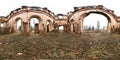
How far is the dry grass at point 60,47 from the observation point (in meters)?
24.9

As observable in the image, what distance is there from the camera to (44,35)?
32.1m

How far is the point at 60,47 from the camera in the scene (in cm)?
2719

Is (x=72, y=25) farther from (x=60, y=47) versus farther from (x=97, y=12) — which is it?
(x=60, y=47)

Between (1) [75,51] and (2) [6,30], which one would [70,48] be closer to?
(1) [75,51]

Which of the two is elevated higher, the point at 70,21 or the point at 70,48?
the point at 70,21

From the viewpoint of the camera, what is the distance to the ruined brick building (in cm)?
3750

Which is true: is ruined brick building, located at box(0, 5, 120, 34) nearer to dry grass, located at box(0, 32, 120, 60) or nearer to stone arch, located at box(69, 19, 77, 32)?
stone arch, located at box(69, 19, 77, 32)

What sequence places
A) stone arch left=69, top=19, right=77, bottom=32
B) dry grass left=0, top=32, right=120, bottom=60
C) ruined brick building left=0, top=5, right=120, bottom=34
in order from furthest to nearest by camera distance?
stone arch left=69, top=19, right=77, bottom=32 → ruined brick building left=0, top=5, right=120, bottom=34 → dry grass left=0, top=32, right=120, bottom=60

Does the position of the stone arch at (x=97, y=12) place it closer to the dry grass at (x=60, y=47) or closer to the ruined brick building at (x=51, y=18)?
the ruined brick building at (x=51, y=18)

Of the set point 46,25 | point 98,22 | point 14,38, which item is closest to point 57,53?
point 14,38

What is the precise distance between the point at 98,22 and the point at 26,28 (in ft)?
92.6

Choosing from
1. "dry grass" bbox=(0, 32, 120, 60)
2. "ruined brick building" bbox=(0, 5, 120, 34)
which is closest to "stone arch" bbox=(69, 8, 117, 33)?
"ruined brick building" bbox=(0, 5, 120, 34)

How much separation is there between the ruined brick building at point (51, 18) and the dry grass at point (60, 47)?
629 centimetres

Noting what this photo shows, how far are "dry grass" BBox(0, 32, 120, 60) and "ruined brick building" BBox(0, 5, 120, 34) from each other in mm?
6293
